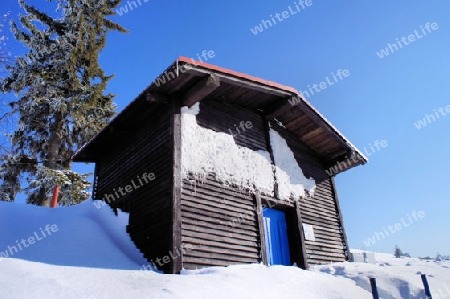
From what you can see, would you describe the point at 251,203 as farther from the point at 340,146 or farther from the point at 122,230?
the point at 340,146

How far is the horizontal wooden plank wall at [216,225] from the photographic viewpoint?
6832 millimetres

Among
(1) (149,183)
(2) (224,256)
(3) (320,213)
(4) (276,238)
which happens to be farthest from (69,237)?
(3) (320,213)

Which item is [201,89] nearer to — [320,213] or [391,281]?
[320,213]

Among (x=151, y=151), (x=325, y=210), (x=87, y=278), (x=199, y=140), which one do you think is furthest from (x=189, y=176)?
(x=325, y=210)

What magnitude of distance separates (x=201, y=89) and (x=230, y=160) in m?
2.03

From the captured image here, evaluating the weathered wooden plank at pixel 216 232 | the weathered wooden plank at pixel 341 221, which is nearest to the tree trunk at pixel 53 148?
the weathered wooden plank at pixel 216 232

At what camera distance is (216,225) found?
7.41 m

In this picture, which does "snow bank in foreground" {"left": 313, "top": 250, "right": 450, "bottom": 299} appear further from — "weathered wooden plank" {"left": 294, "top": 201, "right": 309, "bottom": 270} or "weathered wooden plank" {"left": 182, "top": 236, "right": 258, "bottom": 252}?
"weathered wooden plank" {"left": 182, "top": 236, "right": 258, "bottom": 252}

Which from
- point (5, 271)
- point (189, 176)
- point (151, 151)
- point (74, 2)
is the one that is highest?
point (74, 2)

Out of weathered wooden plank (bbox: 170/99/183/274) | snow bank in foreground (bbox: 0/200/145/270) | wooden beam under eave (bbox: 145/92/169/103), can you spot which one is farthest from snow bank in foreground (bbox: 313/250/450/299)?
wooden beam under eave (bbox: 145/92/169/103)

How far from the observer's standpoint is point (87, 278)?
534 cm

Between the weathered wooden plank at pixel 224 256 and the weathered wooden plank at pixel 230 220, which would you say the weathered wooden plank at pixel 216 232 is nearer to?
the weathered wooden plank at pixel 230 220

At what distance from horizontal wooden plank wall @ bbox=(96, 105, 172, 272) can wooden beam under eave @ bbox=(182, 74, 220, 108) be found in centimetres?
60

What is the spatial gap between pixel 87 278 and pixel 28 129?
42.6ft
